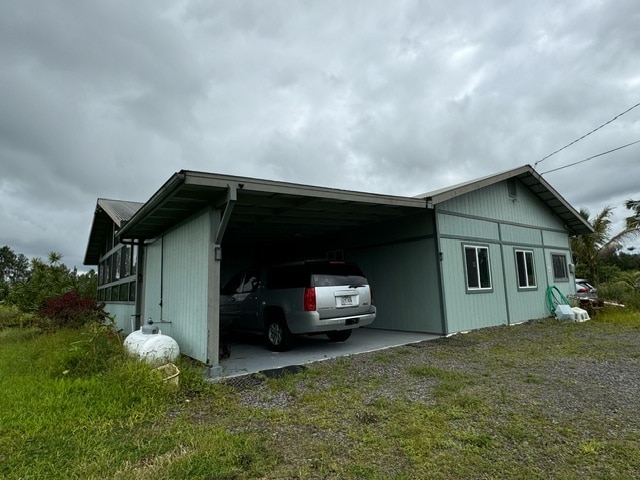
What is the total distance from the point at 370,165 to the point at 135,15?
514 inches

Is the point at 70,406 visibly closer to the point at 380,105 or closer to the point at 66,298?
the point at 66,298

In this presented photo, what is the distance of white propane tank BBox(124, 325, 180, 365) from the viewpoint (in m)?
5.32

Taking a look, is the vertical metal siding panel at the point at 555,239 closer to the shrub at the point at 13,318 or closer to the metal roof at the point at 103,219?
the metal roof at the point at 103,219

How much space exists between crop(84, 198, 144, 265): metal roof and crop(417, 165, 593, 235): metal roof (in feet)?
27.8

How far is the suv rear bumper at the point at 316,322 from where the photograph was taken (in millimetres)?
6492

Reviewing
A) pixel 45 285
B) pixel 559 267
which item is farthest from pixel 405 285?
pixel 45 285

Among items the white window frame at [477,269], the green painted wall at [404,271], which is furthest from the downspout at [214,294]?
the white window frame at [477,269]

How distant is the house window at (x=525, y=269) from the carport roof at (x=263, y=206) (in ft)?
15.5

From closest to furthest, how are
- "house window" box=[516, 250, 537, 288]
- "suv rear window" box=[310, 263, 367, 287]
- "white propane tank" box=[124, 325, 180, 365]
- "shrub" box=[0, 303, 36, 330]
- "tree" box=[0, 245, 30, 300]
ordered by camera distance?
1. "white propane tank" box=[124, 325, 180, 365]
2. "suv rear window" box=[310, 263, 367, 287]
3. "house window" box=[516, 250, 537, 288]
4. "shrub" box=[0, 303, 36, 330]
5. "tree" box=[0, 245, 30, 300]

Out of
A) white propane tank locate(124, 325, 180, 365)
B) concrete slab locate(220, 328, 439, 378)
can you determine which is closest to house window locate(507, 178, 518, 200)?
concrete slab locate(220, 328, 439, 378)

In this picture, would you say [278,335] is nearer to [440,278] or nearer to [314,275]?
[314,275]

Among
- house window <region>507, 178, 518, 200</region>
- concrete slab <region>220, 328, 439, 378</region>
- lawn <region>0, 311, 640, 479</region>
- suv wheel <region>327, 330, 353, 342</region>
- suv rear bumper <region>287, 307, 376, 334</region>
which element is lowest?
lawn <region>0, 311, 640, 479</region>

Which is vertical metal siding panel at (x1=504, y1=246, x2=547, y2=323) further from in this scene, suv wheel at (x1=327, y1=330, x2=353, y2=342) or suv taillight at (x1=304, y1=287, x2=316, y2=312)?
suv taillight at (x1=304, y1=287, x2=316, y2=312)

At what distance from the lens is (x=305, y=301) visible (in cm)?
654
